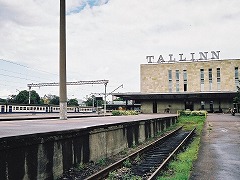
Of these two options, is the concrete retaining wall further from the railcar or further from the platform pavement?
the railcar

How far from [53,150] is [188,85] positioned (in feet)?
220

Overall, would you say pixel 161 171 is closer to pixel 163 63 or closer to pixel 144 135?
pixel 144 135

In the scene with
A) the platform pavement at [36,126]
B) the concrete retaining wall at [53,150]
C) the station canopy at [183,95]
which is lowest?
the concrete retaining wall at [53,150]

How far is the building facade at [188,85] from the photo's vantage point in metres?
61.8

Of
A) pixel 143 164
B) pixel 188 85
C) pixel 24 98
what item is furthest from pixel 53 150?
pixel 24 98

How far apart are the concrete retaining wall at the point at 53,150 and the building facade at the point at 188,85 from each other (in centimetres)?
5082

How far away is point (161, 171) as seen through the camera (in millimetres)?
8820

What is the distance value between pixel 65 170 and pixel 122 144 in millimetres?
5227

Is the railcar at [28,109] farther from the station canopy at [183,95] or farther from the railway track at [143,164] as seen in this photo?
the railway track at [143,164]

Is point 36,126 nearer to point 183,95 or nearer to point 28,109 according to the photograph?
point 28,109

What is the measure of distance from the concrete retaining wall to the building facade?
5082 centimetres

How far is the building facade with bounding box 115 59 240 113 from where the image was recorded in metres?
61.8

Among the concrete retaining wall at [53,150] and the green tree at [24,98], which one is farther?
the green tree at [24,98]

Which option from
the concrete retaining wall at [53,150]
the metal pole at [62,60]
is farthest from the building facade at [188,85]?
the concrete retaining wall at [53,150]
